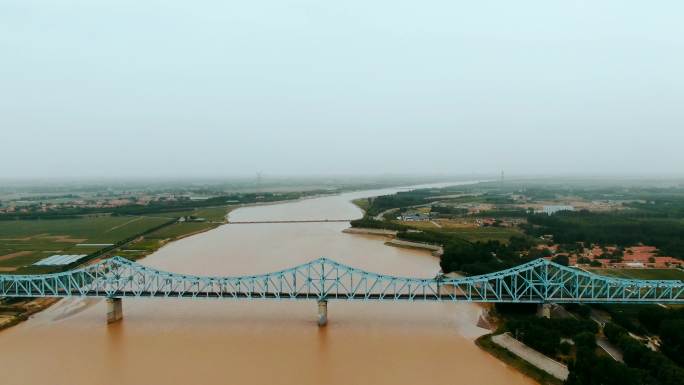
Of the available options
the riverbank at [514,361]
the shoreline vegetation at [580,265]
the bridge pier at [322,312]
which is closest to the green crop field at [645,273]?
the shoreline vegetation at [580,265]

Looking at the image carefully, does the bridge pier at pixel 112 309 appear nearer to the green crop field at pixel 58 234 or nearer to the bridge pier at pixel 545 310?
the green crop field at pixel 58 234

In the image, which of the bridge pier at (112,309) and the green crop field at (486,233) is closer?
the bridge pier at (112,309)

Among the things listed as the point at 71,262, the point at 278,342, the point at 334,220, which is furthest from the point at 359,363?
the point at 334,220

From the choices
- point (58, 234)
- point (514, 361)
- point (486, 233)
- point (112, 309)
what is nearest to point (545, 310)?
point (514, 361)

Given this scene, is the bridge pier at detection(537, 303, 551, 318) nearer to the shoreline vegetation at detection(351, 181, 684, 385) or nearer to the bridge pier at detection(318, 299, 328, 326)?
the shoreline vegetation at detection(351, 181, 684, 385)

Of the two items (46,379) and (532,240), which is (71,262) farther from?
(532,240)

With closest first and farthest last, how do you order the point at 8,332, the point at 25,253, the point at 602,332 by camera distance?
the point at 602,332 → the point at 8,332 → the point at 25,253
